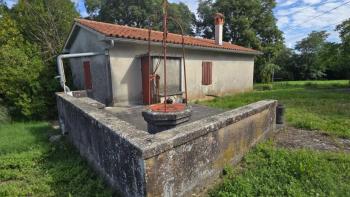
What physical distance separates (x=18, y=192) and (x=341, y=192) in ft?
14.2

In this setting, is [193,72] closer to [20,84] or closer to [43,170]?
[20,84]

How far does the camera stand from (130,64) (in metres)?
7.40

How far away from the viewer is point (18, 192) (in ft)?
9.75

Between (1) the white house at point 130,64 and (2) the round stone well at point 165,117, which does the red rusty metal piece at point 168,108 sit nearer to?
(2) the round stone well at point 165,117

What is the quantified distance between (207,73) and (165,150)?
8474mm

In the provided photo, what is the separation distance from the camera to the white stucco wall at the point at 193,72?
7.16 metres

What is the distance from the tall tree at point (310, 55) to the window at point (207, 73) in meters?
28.2

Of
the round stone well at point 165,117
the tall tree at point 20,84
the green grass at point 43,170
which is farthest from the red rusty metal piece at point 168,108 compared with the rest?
the tall tree at point 20,84

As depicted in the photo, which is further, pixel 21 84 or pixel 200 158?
pixel 21 84

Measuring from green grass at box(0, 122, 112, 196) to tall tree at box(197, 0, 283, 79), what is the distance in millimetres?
22375

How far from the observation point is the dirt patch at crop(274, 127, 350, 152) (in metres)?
4.19

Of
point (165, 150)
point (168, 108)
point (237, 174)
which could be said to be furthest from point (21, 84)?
point (237, 174)

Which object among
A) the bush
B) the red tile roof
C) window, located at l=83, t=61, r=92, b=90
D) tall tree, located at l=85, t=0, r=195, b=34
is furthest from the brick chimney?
tall tree, located at l=85, t=0, r=195, b=34

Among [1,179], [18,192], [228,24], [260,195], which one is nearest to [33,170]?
[1,179]
